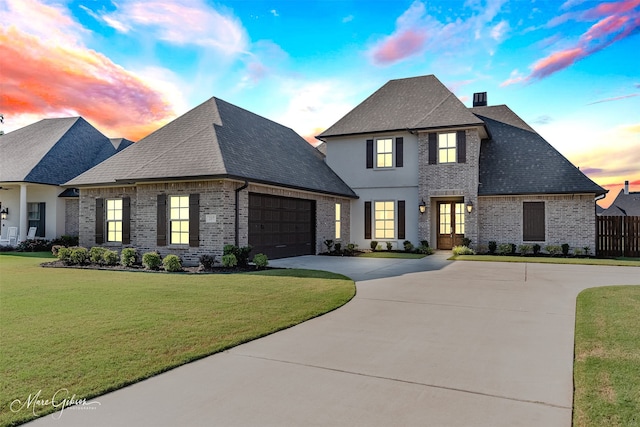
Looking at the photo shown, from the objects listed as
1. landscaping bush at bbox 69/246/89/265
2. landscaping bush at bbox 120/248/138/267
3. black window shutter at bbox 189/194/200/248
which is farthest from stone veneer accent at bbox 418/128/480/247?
landscaping bush at bbox 69/246/89/265

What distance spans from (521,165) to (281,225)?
Answer: 11.9 m

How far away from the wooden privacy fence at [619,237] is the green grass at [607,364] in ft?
40.5

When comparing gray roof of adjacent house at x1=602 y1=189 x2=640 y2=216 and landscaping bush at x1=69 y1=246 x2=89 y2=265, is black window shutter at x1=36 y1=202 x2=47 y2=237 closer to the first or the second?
landscaping bush at x1=69 y1=246 x2=89 y2=265

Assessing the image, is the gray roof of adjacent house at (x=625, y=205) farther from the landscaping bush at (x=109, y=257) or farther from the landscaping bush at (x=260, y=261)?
the landscaping bush at (x=109, y=257)

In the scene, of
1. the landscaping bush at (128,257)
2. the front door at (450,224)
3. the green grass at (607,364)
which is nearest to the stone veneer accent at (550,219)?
the front door at (450,224)

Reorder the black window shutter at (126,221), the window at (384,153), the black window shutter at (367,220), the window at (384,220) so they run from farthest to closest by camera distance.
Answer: the black window shutter at (367,220) < the window at (384,220) < the window at (384,153) < the black window shutter at (126,221)

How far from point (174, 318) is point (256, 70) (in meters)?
13.0

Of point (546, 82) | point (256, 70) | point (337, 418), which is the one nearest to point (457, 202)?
point (546, 82)

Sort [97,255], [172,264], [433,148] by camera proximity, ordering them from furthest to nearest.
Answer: [433,148] < [97,255] < [172,264]

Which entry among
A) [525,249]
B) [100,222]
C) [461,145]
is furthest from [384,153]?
[100,222]

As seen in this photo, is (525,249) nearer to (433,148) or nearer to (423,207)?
(423,207)

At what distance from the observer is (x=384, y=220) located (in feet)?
67.7

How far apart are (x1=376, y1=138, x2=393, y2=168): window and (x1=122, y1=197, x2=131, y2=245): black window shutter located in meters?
11.6

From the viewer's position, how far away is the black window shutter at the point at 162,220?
1380 cm
